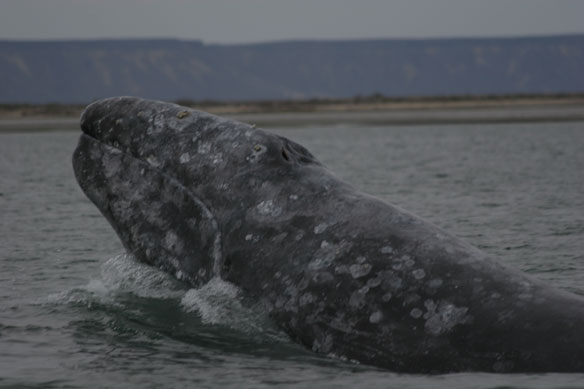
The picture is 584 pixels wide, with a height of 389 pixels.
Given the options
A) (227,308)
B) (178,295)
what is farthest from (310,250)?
(178,295)

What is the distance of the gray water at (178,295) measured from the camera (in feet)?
20.4

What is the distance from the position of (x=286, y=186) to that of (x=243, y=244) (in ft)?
1.71

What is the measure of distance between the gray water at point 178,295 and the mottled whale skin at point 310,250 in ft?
0.55

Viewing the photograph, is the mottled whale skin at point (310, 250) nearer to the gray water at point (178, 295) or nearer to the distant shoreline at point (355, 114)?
the gray water at point (178, 295)

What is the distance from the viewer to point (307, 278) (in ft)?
21.1

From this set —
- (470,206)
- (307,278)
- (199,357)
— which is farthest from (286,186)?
(470,206)

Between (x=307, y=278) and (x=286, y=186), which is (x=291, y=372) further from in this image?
(x=286, y=186)

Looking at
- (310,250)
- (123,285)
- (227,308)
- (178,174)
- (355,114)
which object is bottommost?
(123,285)

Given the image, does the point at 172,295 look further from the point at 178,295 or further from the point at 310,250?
the point at 310,250

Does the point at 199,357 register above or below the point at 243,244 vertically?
below

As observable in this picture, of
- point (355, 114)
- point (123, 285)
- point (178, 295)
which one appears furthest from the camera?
point (355, 114)

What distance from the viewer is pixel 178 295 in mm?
7836

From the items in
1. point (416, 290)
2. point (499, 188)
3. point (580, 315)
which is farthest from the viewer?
point (499, 188)

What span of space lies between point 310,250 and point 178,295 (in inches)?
67.3
